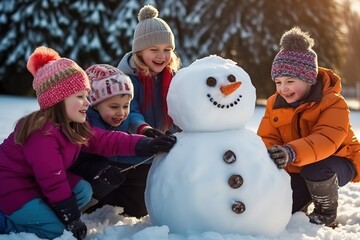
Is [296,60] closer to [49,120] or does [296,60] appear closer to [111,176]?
[111,176]

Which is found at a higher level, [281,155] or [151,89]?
[151,89]

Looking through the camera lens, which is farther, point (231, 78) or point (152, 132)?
point (152, 132)

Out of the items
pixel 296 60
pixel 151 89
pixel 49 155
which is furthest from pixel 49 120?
pixel 296 60

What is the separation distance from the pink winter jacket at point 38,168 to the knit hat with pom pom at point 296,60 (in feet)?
3.01

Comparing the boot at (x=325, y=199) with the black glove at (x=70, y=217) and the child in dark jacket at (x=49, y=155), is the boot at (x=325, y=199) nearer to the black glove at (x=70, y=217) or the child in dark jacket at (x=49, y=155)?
the child in dark jacket at (x=49, y=155)

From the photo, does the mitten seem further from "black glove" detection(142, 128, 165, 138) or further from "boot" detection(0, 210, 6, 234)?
"boot" detection(0, 210, 6, 234)

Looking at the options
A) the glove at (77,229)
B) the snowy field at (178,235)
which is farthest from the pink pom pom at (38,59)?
the glove at (77,229)

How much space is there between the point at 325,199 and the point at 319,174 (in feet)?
0.46

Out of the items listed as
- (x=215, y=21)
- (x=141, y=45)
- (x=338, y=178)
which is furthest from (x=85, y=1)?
(x=338, y=178)

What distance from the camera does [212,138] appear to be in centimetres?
248

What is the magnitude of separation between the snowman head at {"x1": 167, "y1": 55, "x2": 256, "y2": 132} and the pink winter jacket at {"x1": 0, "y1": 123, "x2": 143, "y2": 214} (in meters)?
0.34

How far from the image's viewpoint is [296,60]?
303cm

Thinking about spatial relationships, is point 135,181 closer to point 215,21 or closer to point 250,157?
point 250,157

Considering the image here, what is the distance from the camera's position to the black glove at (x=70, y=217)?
2.45m
